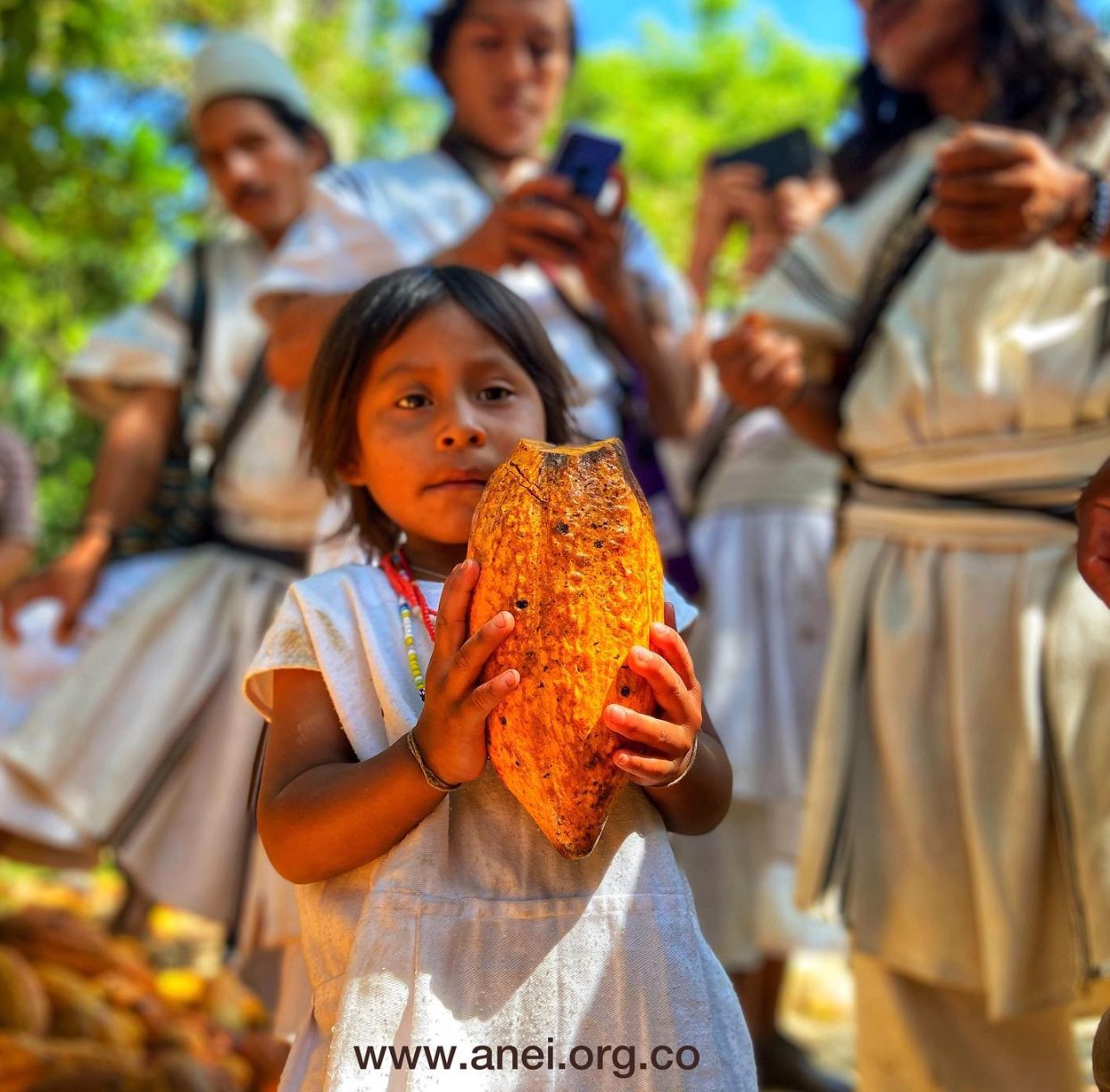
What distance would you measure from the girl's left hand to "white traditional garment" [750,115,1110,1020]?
119 cm

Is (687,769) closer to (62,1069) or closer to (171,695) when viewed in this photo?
(171,695)

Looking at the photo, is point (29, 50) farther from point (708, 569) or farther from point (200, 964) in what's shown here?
point (200, 964)

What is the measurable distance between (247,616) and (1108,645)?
6.85ft

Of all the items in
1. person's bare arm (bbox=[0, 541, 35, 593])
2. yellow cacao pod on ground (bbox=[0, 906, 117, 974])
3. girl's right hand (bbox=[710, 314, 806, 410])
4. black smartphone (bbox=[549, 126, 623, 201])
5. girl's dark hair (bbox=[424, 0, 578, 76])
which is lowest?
yellow cacao pod on ground (bbox=[0, 906, 117, 974])

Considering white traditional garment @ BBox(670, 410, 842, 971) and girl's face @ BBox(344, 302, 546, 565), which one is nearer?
girl's face @ BBox(344, 302, 546, 565)

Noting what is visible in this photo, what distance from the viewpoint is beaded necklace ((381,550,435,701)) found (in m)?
1.68

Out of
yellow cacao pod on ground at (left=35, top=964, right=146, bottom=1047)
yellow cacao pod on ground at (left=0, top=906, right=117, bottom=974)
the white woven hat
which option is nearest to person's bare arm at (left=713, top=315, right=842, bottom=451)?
the white woven hat

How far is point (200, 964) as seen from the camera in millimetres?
5910

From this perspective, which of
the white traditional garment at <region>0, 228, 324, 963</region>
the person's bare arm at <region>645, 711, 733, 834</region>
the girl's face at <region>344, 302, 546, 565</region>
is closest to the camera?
the person's bare arm at <region>645, 711, 733, 834</region>

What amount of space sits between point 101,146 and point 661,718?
437 centimetres

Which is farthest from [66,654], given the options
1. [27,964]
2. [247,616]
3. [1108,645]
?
[1108,645]

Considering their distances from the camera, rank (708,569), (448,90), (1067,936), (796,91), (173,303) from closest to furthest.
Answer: (1067,936)
(448,90)
(173,303)
(708,569)
(796,91)

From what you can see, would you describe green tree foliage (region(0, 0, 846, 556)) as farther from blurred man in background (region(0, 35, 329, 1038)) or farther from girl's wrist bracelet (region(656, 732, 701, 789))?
girl's wrist bracelet (region(656, 732, 701, 789))

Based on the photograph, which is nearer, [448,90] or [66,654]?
[448,90]
